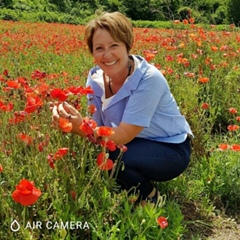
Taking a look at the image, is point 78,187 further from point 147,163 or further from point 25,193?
point 147,163

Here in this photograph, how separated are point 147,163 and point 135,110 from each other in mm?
299

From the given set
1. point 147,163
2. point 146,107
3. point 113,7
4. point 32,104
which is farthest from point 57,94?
point 113,7

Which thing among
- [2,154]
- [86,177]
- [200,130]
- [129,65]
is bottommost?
[200,130]

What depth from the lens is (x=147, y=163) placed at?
2.27 meters

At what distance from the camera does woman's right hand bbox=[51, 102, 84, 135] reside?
184 cm

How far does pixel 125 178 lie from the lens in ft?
7.41

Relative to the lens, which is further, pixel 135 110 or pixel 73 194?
pixel 135 110

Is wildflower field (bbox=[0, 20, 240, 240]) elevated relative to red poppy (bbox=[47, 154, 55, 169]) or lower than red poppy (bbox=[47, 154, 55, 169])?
lower

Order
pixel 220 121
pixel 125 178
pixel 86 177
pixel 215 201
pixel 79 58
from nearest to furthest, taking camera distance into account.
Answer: pixel 86 177 → pixel 125 178 → pixel 215 201 → pixel 220 121 → pixel 79 58

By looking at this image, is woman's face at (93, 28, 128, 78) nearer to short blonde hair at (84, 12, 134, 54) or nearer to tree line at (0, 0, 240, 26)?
short blonde hair at (84, 12, 134, 54)

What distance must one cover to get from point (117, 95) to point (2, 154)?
705 mm

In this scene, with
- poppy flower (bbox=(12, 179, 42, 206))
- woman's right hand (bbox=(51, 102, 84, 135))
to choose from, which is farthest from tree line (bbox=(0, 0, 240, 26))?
A: poppy flower (bbox=(12, 179, 42, 206))

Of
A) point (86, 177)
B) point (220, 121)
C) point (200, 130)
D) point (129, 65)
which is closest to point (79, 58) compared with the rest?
point (220, 121)

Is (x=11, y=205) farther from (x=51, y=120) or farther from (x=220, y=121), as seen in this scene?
(x=220, y=121)
